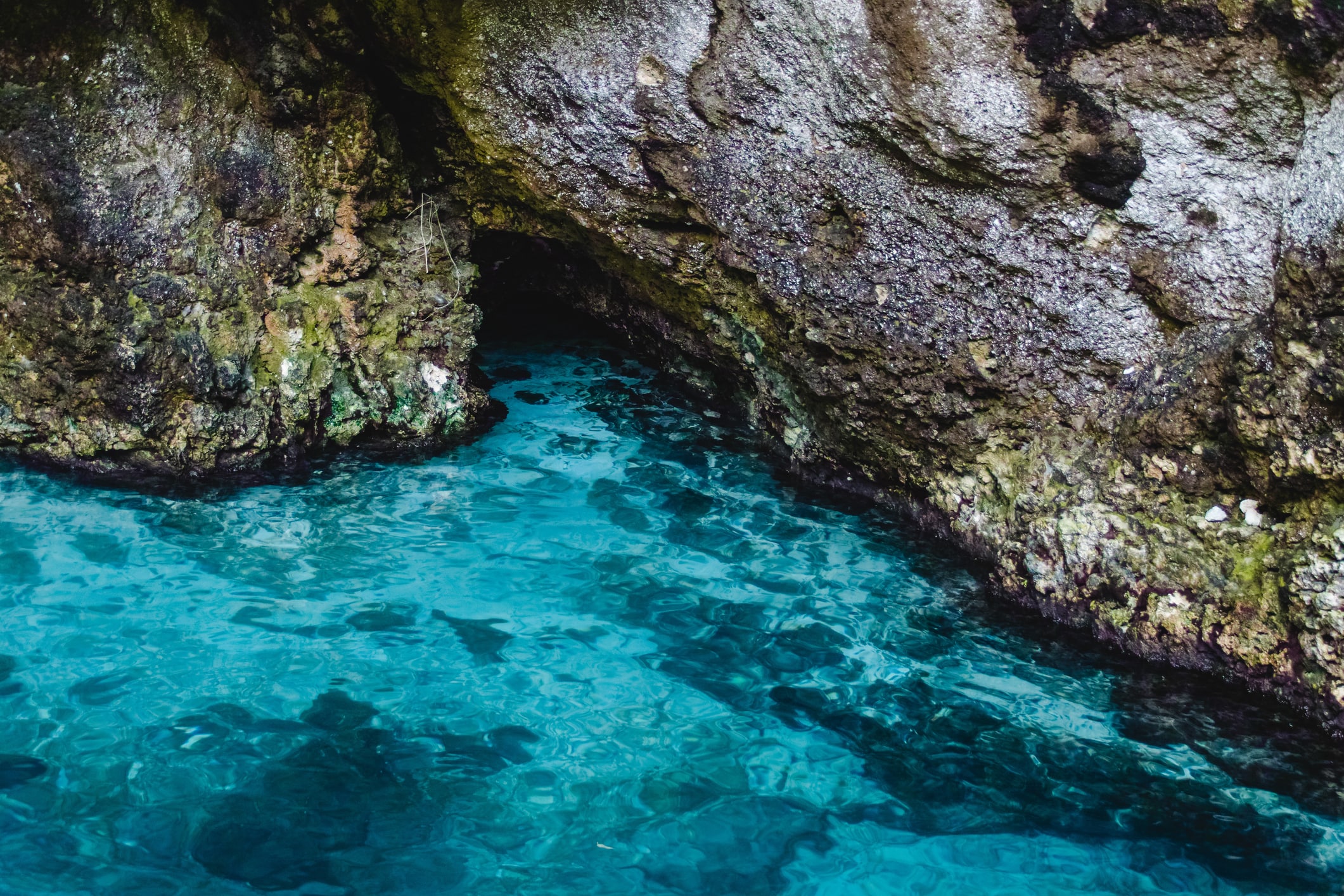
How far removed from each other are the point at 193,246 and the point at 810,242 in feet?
8.48

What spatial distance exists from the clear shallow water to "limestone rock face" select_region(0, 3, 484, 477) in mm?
357

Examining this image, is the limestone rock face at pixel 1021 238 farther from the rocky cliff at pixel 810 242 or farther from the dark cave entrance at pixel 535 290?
the dark cave entrance at pixel 535 290

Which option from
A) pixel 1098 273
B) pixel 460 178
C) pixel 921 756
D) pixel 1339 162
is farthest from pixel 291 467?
pixel 1339 162

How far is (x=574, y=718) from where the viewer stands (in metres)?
3.49

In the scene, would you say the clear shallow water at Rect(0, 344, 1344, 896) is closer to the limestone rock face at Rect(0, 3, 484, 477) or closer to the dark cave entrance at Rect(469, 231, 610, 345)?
the limestone rock face at Rect(0, 3, 484, 477)

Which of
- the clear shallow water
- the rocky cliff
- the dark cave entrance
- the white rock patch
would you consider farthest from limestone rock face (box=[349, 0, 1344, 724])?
the white rock patch

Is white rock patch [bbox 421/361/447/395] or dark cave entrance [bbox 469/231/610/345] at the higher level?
dark cave entrance [bbox 469/231/610/345]

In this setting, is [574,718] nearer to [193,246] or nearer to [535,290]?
[193,246]

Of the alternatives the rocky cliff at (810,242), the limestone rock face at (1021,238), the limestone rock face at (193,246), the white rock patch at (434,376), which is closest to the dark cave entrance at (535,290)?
the rocky cliff at (810,242)

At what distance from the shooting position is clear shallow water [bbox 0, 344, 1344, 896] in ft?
9.71

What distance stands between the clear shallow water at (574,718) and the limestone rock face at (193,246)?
14.0 inches

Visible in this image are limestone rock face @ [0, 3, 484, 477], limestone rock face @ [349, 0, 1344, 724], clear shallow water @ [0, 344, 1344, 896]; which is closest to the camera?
clear shallow water @ [0, 344, 1344, 896]

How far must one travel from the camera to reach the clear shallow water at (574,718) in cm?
296

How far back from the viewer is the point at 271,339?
4758mm
